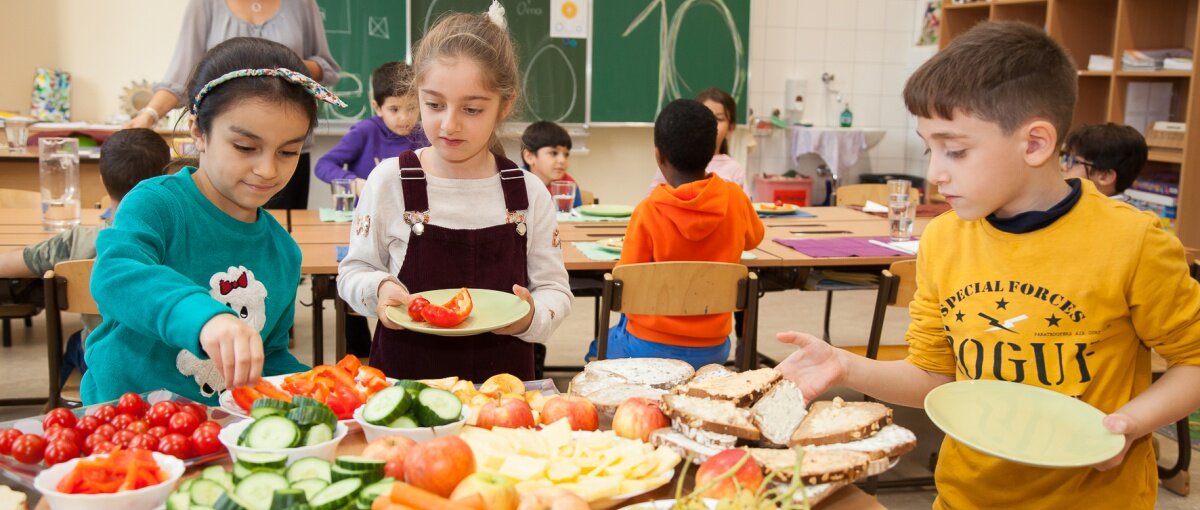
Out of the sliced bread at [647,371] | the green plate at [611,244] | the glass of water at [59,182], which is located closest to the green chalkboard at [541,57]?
the green plate at [611,244]

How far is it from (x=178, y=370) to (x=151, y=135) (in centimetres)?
163

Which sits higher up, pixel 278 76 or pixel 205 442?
pixel 278 76

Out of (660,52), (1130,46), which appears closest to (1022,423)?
(1130,46)

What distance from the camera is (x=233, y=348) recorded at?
1.30m

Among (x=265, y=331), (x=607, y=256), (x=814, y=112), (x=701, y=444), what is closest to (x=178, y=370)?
(x=265, y=331)

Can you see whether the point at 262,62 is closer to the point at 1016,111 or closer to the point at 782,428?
the point at 782,428

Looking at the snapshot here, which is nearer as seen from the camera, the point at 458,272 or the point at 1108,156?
the point at 458,272

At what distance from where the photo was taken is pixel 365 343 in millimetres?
4324

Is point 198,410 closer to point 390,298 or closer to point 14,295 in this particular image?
point 390,298

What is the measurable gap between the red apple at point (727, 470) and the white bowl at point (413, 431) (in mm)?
347

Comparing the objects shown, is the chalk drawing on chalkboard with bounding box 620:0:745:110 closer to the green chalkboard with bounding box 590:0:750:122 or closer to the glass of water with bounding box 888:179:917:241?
the green chalkboard with bounding box 590:0:750:122

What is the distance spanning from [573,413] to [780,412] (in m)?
0.30

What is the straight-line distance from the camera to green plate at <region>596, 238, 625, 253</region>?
11.0 feet

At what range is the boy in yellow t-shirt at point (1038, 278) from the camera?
1.48m
